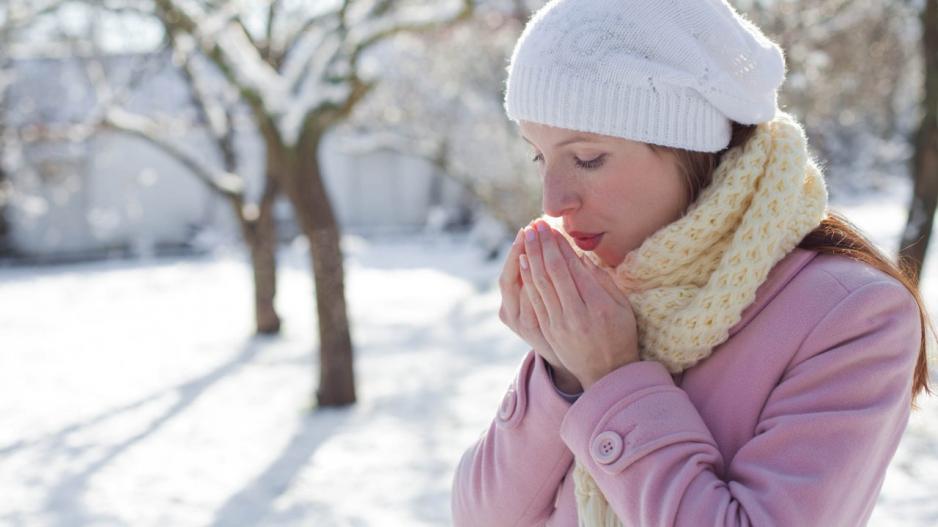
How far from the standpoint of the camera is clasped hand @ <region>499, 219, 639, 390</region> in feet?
3.40

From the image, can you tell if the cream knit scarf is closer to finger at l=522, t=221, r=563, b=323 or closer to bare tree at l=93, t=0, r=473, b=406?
finger at l=522, t=221, r=563, b=323

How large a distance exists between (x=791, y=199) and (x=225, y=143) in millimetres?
8752

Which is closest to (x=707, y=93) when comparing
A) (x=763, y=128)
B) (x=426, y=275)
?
(x=763, y=128)

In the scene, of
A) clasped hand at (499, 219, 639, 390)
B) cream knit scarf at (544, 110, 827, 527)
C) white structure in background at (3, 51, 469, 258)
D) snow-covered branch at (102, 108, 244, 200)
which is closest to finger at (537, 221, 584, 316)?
clasped hand at (499, 219, 639, 390)

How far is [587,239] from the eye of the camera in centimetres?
113

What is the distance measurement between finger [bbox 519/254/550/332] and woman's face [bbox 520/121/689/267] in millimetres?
77

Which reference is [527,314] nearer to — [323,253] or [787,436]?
[787,436]

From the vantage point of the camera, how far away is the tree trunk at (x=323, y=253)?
5637 millimetres

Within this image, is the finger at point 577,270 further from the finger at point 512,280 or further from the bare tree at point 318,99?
the bare tree at point 318,99

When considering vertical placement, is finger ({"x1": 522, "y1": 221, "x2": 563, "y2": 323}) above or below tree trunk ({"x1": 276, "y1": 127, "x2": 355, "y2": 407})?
above

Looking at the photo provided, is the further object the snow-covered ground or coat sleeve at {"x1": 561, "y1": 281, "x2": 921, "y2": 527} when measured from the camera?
the snow-covered ground

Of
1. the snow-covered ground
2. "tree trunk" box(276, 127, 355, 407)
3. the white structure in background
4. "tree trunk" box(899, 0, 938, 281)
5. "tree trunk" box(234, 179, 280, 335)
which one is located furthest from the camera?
the white structure in background

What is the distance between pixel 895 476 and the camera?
13.9 feet

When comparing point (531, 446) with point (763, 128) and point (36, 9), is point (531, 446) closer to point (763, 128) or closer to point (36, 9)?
point (763, 128)
